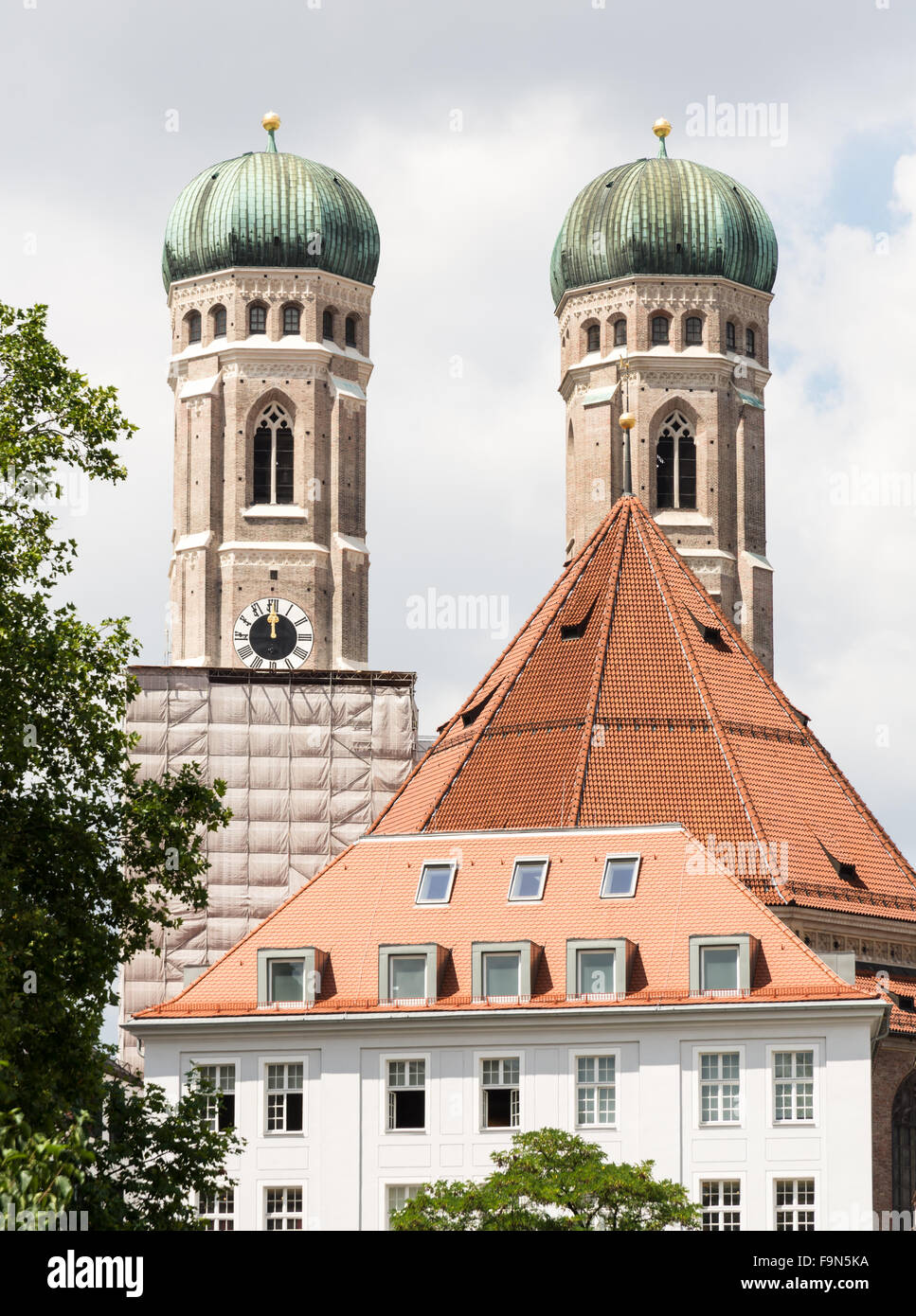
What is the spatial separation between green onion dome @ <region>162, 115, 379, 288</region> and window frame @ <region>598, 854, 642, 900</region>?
59.3m

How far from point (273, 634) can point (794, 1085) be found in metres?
55.9

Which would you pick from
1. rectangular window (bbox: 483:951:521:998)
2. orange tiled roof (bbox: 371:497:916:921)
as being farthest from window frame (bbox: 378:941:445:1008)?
orange tiled roof (bbox: 371:497:916:921)

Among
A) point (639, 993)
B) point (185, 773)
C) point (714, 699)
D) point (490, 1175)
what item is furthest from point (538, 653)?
point (185, 773)

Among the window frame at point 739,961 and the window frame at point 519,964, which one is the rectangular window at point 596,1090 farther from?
the window frame at point 739,961

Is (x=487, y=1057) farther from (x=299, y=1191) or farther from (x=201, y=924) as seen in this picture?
(x=201, y=924)

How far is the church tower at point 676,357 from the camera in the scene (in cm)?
9975

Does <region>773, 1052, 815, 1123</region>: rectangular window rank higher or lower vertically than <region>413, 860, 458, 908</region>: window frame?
lower

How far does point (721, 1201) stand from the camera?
40.9 meters

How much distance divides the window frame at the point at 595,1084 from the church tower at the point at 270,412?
52.8 meters

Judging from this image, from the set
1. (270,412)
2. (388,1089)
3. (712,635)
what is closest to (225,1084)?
(388,1089)

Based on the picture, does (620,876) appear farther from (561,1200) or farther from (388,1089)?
(561,1200)

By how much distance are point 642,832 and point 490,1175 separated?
1133 centimetres

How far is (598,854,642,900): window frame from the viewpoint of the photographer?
43906 millimetres

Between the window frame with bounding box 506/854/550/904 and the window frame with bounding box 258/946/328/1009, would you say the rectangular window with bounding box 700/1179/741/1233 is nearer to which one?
the window frame with bounding box 506/854/550/904
